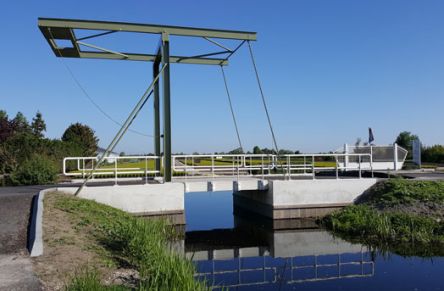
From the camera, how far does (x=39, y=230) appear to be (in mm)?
8617

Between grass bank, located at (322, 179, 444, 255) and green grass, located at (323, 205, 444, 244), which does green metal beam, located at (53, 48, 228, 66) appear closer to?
grass bank, located at (322, 179, 444, 255)

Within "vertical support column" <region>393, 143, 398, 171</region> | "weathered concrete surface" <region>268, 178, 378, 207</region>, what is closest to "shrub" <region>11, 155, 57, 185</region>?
"weathered concrete surface" <region>268, 178, 378, 207</region>

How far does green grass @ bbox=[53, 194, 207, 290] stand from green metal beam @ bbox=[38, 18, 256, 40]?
5.90 metres

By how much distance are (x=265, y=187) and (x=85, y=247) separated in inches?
393

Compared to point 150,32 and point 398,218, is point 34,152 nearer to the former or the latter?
point 150,32

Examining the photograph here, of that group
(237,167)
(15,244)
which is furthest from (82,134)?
(15,244)

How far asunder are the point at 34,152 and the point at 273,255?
1798 centimetres

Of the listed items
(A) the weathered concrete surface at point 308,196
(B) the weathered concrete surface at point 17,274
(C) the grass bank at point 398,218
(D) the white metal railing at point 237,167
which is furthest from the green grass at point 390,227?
(B) the weathered concrete surface at point 17,274

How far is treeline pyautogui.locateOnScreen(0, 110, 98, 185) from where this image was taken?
17828mm

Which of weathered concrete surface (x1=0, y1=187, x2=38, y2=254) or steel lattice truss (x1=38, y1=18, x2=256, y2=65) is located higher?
steel lattice truss (x1=38, y1=18, x2=256, y2=65)

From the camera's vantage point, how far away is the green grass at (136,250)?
235 inches

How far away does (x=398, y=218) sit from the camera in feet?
45.9

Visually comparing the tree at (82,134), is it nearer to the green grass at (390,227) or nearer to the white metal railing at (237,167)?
the white metal railing at (237,167)

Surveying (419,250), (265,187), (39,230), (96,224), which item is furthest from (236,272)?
(265,187)
